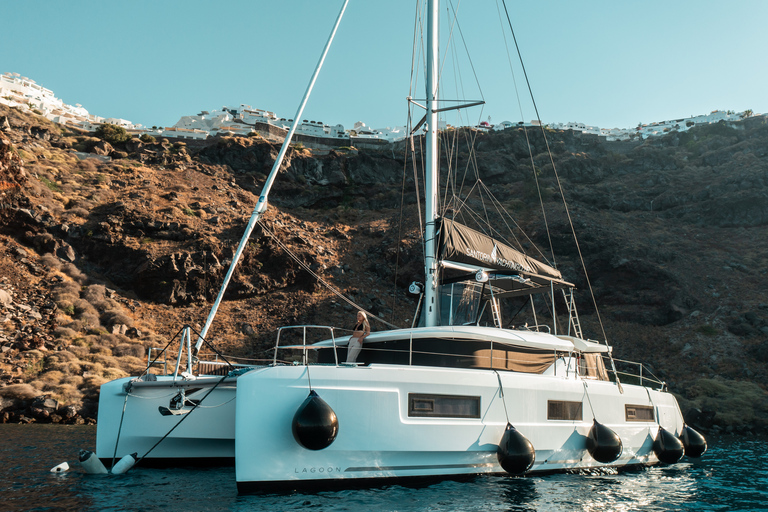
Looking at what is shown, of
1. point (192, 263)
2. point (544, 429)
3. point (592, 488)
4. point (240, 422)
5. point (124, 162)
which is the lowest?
point (592, 488)

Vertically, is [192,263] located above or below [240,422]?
above

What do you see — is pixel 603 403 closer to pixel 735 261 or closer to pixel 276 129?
pixel 735 261

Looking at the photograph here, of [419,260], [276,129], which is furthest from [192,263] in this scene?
[276,129]

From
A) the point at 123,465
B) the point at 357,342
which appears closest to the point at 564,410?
the point at 357,342

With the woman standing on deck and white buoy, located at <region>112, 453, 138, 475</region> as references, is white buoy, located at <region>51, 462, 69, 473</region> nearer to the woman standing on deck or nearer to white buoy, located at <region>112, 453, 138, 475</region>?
white buoy, located at <region>112, 453, 138, 475</region>

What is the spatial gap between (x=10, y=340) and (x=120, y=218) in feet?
39.7

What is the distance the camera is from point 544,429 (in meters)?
9.69

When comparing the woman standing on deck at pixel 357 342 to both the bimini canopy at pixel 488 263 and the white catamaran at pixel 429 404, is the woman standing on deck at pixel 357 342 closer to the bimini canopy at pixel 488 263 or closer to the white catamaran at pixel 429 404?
the white catamaran at pixel 429 404

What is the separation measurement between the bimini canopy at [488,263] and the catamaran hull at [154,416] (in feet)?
17.6

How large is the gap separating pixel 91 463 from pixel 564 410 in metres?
8.58

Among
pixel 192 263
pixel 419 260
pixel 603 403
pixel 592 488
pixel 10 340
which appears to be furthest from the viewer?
pixel 419 260

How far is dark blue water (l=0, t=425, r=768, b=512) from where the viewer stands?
7.24 meters

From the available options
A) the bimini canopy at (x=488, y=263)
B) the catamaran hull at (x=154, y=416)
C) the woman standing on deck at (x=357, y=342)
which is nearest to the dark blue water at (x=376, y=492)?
the catamaran hull at (x=154, y=416)

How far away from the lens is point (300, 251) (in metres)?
34.8
